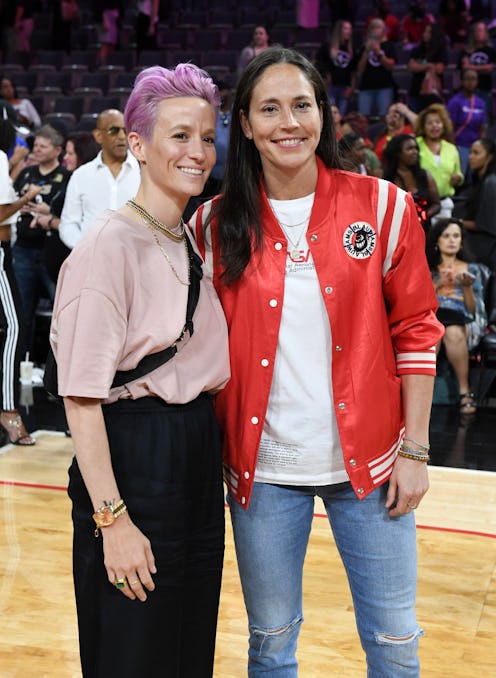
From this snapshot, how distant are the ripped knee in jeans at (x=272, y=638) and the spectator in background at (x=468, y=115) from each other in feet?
22.4

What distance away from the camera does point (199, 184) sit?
1.78 metres

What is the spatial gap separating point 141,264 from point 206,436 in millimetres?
352

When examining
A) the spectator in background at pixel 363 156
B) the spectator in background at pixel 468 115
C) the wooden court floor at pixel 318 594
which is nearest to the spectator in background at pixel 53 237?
the spectator in background at pixel 363 156

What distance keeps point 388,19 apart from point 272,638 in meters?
9.64

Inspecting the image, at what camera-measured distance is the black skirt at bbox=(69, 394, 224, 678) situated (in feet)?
5.65

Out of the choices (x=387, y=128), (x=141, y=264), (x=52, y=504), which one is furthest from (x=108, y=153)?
(x=141, y=264)

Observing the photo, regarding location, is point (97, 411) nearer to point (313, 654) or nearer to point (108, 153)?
point (313, 654)

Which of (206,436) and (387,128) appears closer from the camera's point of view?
(206,436)

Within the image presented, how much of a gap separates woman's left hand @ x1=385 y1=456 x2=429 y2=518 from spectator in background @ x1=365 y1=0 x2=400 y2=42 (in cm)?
921

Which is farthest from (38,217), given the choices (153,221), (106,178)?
(153,221)

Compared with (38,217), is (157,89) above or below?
above

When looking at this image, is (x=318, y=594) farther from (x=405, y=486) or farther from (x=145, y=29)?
(x=145, y=29)

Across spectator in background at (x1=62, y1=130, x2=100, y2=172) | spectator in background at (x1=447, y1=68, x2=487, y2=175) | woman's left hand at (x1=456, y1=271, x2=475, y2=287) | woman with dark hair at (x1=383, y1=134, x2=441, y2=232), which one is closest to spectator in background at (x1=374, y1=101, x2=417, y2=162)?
spectator in background at (x1=447, y1=68, x2=487, y2=175)

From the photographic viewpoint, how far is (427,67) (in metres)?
9.12
